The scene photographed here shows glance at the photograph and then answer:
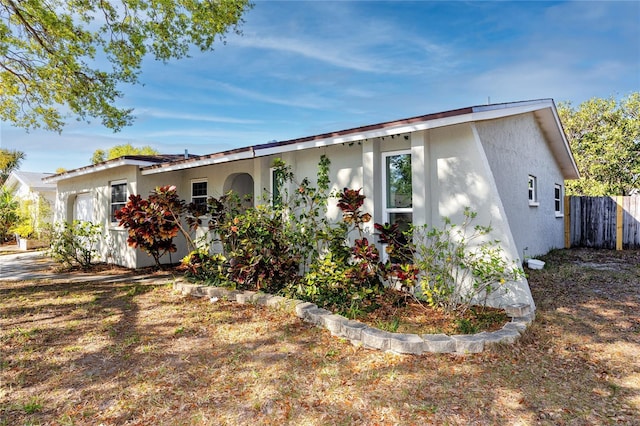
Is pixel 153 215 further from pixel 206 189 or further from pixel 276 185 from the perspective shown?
pixel 276 185

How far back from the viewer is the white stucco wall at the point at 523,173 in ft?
23.8

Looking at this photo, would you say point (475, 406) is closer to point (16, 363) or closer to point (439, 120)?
point (439, 120)

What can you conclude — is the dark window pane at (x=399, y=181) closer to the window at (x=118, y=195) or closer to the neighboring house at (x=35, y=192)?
the window at (x=118, y=195)

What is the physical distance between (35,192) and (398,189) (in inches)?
978

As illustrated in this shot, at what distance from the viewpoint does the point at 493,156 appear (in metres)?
7.02

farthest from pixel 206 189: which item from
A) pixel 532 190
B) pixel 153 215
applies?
pixel 532 190

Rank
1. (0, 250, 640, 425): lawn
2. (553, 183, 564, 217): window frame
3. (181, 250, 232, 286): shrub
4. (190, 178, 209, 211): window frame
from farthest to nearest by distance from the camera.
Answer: (553, 183, 564, 217): window frame < (190, 178, 209, 211): window frame < (181, 250, 232, 286): shrub < (0, 250, 640, 425): lawn

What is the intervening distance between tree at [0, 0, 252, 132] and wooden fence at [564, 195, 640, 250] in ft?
48.2

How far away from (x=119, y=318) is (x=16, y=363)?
176 centimetres

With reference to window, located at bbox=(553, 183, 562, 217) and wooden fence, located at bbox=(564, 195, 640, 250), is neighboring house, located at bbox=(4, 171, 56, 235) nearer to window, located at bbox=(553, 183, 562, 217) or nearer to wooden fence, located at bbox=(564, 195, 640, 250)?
window, located at bbox=(553, 183, 562, 217)

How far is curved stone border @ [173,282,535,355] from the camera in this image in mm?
4352

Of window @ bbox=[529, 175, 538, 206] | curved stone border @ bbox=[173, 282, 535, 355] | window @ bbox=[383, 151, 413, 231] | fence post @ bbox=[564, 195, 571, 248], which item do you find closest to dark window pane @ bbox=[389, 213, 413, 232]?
window @ bbox=[383, 151, 413, 231]

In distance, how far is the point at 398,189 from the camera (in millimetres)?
7062

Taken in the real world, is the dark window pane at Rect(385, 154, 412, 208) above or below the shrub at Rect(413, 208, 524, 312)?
above
